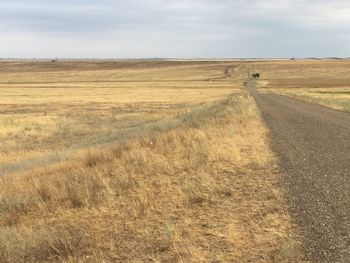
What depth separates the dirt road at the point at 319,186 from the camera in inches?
214

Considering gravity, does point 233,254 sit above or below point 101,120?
above

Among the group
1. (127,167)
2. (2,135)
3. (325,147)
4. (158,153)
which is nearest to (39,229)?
(127,167)

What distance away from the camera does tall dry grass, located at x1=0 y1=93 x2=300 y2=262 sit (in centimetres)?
565

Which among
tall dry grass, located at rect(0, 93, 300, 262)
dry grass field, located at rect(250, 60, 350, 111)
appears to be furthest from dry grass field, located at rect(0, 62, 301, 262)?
dry grass field, located at rect(250, 60, 350, 111)

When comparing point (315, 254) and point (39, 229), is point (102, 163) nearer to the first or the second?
point (39, 229)

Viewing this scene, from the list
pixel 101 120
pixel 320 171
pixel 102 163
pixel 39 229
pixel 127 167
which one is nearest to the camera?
pixel 39 229

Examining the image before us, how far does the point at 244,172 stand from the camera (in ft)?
31.5

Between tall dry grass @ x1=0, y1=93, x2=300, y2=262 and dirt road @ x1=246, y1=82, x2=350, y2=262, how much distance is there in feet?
0.82

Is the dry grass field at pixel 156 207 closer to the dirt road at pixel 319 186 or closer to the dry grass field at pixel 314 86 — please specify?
the dirt road at pixel 319 186

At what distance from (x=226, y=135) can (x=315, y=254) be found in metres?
10.1

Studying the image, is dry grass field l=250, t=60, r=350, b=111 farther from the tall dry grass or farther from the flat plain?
the tall dry grass

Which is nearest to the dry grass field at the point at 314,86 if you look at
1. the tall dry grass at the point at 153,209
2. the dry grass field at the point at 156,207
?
the dry grass field at the point at 156,207

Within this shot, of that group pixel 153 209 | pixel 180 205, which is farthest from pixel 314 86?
pixel 153 209

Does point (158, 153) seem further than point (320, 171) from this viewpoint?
Yes
